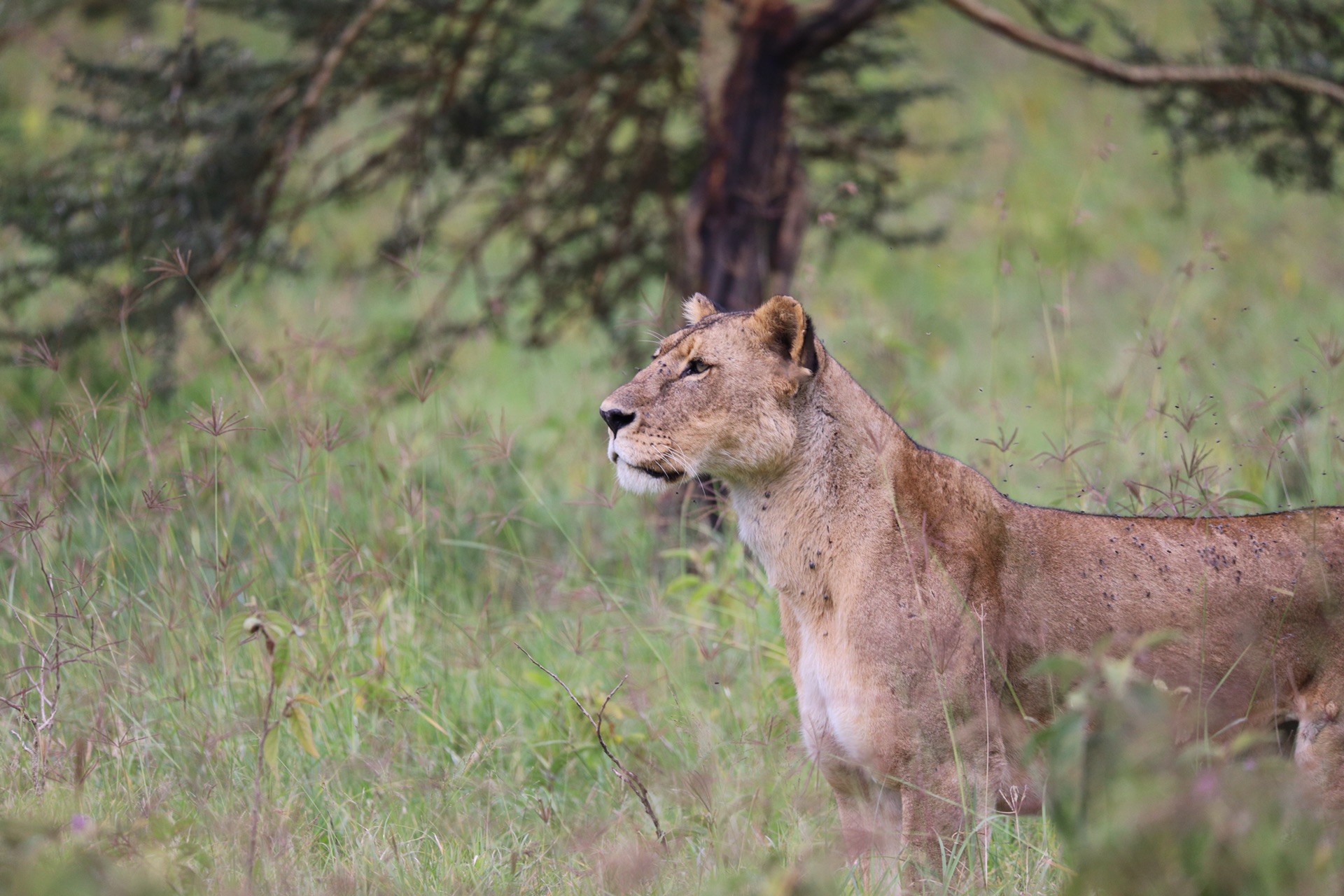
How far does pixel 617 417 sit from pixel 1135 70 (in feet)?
12.4

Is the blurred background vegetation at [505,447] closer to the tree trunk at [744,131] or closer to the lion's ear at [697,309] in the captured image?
the tree trunk at [744,131]

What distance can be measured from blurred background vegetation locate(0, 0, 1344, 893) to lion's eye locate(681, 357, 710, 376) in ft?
2.55

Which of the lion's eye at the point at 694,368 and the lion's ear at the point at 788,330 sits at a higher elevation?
the lion's ear at the point at 788,330

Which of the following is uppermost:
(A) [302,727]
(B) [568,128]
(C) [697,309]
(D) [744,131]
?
(C) [697,309]

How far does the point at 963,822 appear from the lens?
328 cm

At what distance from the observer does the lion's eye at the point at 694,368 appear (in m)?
3.75

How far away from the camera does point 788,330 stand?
12.0 feet

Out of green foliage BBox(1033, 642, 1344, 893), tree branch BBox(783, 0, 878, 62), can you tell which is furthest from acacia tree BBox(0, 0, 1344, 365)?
green foliage BBox(1033, 642, 1344, 893)

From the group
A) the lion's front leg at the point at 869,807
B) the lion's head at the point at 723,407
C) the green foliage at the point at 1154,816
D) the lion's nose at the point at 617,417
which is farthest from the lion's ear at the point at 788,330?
the green foliage at the point at 1154,816

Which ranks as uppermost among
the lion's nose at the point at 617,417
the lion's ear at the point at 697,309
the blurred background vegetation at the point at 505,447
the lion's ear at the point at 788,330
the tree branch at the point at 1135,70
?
the tree branch at the point at 1135,70

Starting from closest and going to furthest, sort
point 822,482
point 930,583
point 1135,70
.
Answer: point 930,583 < point 822,482 < point 1135,70

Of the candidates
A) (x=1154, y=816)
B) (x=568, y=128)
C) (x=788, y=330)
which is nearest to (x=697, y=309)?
(x=788, y=330)

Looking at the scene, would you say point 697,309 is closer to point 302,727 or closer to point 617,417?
point 617,417

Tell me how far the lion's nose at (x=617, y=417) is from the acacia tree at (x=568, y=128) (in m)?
2.81
